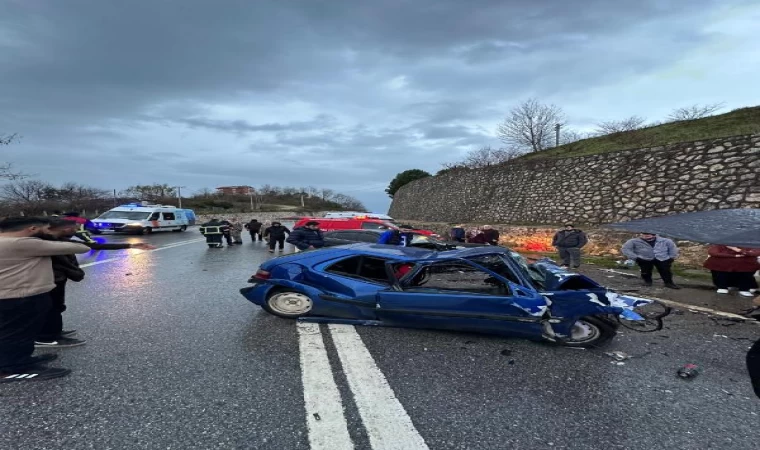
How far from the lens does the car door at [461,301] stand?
4.24 meters

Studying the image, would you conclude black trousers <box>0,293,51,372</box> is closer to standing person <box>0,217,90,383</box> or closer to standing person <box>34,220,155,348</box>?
standing person <box>0,217,90,383</box>

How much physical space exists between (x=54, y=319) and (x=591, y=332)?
241 inches

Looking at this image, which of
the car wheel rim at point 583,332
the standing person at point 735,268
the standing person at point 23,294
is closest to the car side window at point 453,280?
the car wheel rim at point 583,332

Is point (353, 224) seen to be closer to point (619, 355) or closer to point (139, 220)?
point (619, 355)

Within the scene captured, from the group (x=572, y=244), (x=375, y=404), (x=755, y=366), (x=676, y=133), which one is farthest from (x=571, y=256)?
(x=676, y=133)

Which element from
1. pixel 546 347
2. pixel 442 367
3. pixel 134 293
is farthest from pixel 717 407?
pixel 134 293

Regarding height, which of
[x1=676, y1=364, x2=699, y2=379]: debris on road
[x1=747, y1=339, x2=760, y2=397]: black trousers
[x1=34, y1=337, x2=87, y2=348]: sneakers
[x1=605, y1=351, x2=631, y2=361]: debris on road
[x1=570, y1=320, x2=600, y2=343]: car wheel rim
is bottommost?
[x1=34, y1=337, x2=87, y2=348]: sneakers

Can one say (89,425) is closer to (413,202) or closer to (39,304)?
(39,304)

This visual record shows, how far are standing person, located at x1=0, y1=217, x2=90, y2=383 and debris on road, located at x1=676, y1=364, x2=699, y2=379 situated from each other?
5.82 metres

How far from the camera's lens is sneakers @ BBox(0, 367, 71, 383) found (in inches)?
133

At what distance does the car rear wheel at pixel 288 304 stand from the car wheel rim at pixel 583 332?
3.33 meters

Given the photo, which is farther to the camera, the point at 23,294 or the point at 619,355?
the point at 619,355

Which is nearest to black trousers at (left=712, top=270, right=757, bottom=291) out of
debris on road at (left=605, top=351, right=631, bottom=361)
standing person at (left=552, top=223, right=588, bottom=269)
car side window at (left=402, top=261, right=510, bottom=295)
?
standing person at (left=552, top=223, right=588, bottom=269)

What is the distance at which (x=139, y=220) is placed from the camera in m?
23.3
